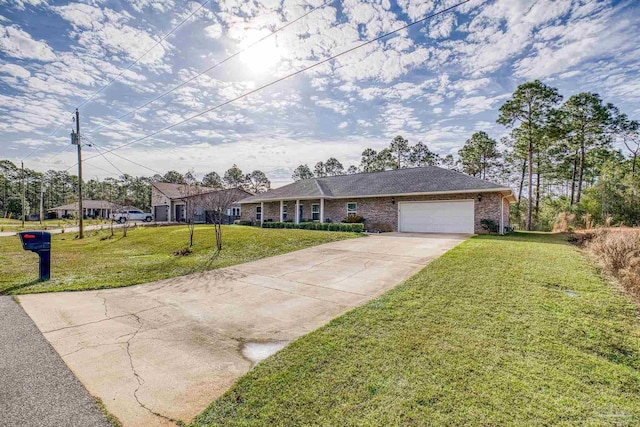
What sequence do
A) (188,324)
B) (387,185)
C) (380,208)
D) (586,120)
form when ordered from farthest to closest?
1. (586,120)
2. (387,185)
3. (380,208)
4. (188,324)

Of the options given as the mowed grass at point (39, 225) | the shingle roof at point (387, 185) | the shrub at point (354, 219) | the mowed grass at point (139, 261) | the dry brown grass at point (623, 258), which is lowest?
the mowed grass at point (39, 225)

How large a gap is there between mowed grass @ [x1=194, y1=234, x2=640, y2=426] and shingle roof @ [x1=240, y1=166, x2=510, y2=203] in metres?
11.9

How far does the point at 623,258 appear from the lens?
6793mm

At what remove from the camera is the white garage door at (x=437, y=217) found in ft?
52.3

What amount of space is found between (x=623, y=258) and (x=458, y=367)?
23.2 feet

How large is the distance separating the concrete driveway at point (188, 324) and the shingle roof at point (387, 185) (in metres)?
9.62

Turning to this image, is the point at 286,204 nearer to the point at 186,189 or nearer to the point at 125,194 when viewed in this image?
the point at 186,189

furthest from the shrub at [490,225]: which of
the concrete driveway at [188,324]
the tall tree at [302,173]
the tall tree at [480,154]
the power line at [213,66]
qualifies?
the tall tree at [302,173]

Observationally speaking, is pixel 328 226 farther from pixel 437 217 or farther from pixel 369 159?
pixel 369 159

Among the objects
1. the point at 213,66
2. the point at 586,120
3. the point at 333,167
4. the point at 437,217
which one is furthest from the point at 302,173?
the point at 213,66

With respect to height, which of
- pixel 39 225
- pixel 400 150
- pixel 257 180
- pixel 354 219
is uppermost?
pixel 400 150

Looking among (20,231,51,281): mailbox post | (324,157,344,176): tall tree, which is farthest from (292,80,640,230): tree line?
(20,231,51,281): mailbox post

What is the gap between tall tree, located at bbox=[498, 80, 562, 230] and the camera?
20047 mm

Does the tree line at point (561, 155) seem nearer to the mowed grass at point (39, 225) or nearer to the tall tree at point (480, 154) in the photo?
the tall tree at point (480, 154)
